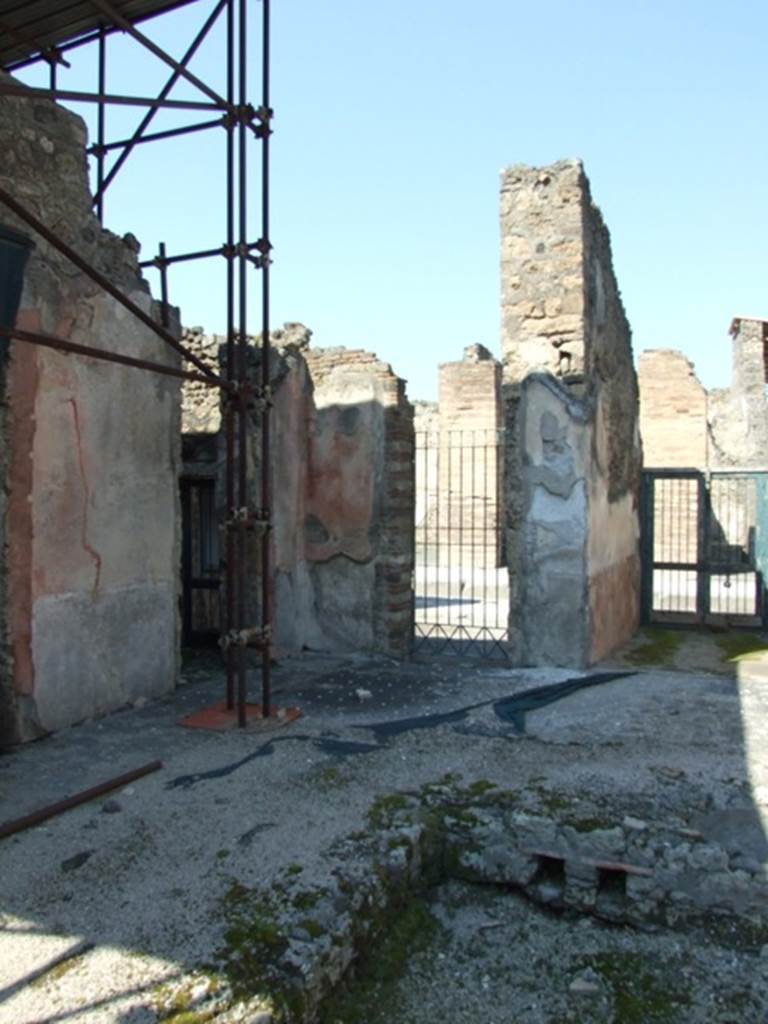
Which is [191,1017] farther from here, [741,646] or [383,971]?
[741,646]

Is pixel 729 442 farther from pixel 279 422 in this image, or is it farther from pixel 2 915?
pixel 2 915

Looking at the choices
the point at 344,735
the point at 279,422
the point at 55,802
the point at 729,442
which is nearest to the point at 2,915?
the point at 55,802

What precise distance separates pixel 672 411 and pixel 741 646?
34.5 feet

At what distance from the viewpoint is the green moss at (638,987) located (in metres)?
2.93

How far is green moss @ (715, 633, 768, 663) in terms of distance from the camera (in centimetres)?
752

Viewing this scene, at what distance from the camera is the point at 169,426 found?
6086 mm

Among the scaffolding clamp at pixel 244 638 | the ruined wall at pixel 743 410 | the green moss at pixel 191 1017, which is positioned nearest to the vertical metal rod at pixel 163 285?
the scaffolding clamp at pixel 244 638

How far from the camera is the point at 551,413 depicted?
21.3 ft

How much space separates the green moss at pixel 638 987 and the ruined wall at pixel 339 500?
420cm

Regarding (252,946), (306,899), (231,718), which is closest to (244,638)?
(231,718)

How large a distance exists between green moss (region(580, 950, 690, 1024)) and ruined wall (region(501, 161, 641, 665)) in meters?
3.39

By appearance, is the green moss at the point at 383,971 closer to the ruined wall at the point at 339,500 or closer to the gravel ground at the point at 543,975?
the gravel ground at the point at 543,975

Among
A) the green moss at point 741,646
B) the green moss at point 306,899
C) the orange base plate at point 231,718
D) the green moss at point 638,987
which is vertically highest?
the orange base plate at point 231,718

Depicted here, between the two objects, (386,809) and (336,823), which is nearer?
(336,823)
